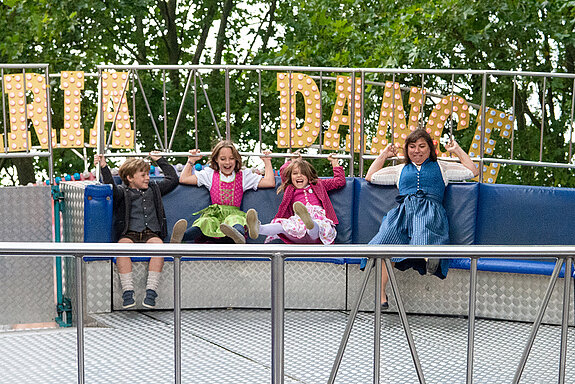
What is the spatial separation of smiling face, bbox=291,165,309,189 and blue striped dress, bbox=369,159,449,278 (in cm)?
71

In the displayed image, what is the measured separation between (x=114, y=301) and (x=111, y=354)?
3.81 feet

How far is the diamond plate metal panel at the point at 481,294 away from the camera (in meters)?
5.78

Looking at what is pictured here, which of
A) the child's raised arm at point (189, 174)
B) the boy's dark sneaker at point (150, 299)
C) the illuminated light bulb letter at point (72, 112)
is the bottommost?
the boy's dark sneaker at point (150, 299)

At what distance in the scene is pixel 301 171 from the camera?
256 inches

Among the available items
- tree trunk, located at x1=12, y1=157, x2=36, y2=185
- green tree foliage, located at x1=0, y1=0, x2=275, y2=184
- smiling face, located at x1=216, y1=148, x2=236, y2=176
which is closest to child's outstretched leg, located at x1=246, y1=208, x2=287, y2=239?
smiling face, located at x1=216, y1=148, x2=236, y2=176

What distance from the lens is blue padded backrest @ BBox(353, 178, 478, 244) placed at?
636 centimetres

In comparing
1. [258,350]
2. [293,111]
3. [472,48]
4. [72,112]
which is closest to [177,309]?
[258,350]

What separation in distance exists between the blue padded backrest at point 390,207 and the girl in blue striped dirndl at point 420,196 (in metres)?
0.11

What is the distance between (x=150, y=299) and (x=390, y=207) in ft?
6.82

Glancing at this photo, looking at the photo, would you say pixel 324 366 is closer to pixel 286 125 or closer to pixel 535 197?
pixel 535 197

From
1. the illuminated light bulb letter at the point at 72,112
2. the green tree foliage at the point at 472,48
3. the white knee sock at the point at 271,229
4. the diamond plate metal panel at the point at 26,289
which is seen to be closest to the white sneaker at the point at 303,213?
the white knee sock at the point at 271,229

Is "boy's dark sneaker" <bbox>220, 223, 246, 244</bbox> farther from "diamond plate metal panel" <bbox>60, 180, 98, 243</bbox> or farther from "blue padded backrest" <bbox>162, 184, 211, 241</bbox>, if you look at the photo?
"diamond plate metal panel" <bbox>60, 180, 98, 243</bbox>

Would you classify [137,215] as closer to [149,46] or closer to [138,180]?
[138,180]

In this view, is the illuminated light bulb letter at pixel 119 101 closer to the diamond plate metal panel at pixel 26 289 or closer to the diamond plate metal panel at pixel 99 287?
the diamond plate metal panel at pixel 26 289
